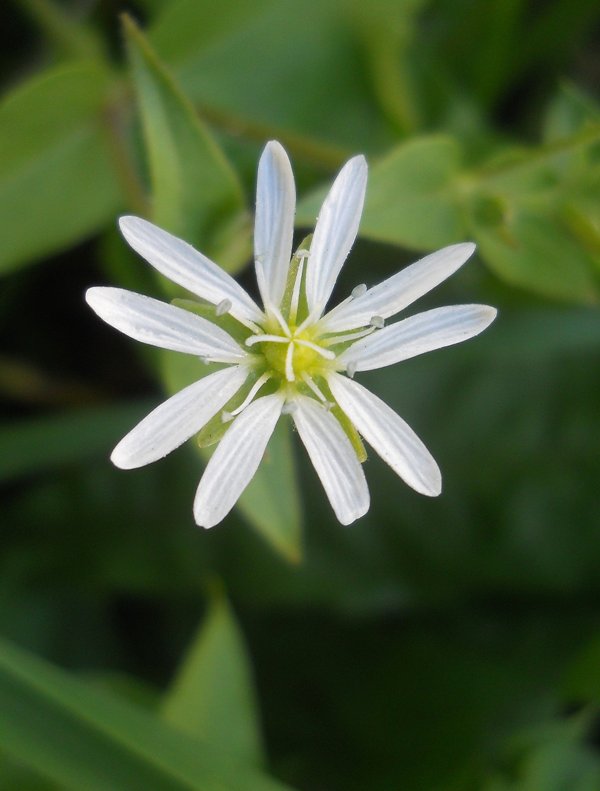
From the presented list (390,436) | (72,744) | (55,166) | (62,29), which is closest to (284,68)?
(62,29)

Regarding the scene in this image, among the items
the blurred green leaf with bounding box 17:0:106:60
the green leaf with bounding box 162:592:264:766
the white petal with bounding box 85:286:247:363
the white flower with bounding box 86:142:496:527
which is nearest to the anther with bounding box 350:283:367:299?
the white flower with bounding box 86:142:496:527

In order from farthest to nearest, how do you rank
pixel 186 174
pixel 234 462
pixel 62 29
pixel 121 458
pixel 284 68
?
1. pixel 284 68
2. pixel 62 29
3. pixel 186 174
4. pixel 234 462
5. pixel 121 458

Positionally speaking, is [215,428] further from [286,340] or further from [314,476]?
[314,476]

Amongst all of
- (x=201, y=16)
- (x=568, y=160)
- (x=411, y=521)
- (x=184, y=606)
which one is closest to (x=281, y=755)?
(x=184, y=606)

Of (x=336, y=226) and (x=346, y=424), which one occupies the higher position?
(x=336, y=226)

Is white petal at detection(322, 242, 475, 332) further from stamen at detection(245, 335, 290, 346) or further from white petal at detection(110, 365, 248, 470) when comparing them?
white petal at detection(110, 365, 248, 470)

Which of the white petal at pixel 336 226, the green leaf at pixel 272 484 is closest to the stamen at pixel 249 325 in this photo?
the white petal at pixel 336 226

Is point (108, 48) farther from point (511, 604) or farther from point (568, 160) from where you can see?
point (511, 604)
